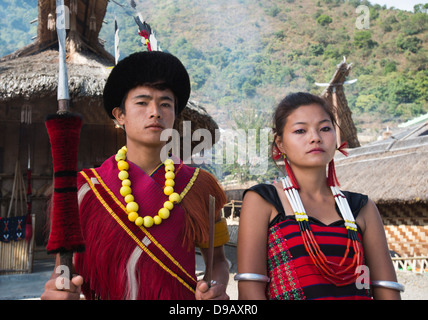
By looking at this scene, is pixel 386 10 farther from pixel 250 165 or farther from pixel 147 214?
pixel 147 214

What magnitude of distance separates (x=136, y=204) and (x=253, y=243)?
0.57 meters

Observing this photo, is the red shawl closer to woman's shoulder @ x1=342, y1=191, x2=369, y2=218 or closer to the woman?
the woman

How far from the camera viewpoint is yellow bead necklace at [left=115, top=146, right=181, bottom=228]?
5.18 ft

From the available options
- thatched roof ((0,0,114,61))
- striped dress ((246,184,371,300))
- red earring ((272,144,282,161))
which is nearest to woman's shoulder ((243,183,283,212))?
striped dress ((246,184,371,300))

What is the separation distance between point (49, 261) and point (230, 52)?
254 ft

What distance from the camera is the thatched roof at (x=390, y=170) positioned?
8789 millimetres

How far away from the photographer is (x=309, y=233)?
5.08ft

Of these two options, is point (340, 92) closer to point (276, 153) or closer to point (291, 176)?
point (276, 153)

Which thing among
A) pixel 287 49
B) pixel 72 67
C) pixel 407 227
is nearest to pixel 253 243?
pixel 72 67

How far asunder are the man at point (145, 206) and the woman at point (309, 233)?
233mm

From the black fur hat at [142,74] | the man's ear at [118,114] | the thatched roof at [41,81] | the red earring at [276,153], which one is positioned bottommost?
the red earring at [276,153]

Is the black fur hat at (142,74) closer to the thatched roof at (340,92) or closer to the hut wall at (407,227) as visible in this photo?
A: the hut wall at (407,227)

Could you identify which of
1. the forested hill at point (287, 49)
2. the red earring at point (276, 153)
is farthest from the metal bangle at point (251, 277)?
the forested hill at point (287, 49)

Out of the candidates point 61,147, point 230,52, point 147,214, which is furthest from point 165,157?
point 230,52
